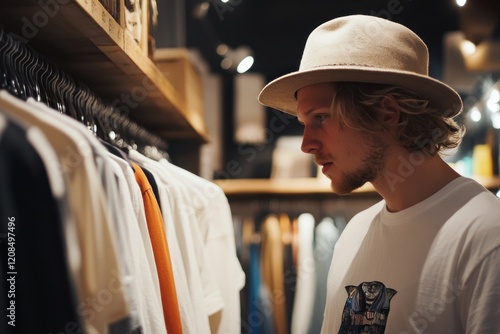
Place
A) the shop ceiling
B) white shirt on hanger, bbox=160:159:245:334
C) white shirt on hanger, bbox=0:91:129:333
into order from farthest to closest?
the shop ceiling, white shirt on hanger, bbox=160:159:245:334, white shirt on hanger, bbox=0:91:129:333

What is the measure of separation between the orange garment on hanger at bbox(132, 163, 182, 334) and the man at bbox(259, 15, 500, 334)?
1.39 ft

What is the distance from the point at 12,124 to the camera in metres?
0.78

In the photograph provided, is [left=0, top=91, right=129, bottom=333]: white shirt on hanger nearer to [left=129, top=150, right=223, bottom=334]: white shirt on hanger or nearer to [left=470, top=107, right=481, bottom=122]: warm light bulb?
[left=129, top=150, right=223, bottom=334]: white shirt on hanger

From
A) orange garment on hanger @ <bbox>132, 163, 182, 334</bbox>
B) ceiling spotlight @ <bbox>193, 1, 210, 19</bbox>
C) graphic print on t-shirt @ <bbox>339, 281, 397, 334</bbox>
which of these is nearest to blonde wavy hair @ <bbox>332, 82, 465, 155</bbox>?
graphic print on t-shirt @ <bbox>339, 281, 397, 334</bbox>

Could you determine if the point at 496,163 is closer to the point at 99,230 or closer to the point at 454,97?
the point at 454,97

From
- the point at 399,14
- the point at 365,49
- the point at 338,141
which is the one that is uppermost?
the point at 399,14

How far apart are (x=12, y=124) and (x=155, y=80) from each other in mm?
880

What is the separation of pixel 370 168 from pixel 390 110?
160mm

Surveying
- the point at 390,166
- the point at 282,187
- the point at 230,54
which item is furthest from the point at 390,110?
the point at 230,54

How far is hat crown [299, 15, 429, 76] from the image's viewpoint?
50.6 inches

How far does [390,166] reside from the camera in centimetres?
133

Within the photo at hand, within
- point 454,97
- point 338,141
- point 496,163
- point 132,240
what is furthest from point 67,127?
point 496,163

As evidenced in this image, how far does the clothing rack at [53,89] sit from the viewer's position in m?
1.06

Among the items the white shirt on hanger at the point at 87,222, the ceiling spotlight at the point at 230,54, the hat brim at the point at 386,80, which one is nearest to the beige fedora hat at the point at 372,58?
the hat brim at the point at 386,80
